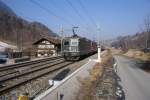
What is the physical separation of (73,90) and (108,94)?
5.82 feet

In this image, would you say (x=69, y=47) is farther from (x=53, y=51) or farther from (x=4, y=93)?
(x=4, y=93)

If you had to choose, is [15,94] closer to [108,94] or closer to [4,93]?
[4,93]

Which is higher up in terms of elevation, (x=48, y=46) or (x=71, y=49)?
(x=48, y=46)

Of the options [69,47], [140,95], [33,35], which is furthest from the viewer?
[33,35]

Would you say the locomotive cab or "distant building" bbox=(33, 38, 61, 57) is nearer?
the locomotive cab

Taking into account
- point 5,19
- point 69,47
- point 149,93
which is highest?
point 5,19

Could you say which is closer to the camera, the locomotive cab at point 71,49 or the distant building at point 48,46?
the locomotive cab at point 71,49

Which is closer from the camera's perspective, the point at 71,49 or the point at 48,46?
the point at 71,49

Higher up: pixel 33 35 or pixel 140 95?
pixel 33 35

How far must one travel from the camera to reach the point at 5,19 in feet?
405

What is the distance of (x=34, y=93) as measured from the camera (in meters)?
13.1

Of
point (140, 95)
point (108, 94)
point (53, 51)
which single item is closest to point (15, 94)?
point (108, 94)

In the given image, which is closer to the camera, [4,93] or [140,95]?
[4,93]

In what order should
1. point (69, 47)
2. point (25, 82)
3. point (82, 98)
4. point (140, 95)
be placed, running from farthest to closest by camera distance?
point (69, 47) < point (25, 82) < point (140, 95) < point (82, 98)
